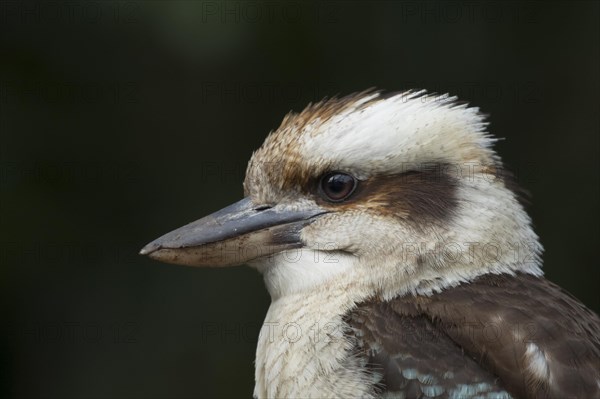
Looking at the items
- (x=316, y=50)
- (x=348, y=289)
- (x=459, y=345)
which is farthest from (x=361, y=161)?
(x=316, y=50)

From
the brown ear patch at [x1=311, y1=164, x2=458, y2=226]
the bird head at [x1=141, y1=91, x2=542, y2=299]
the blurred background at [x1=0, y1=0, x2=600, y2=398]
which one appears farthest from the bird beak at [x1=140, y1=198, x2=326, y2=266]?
the blurred background at [x1=0, y1=0, x2=600, y2=398]

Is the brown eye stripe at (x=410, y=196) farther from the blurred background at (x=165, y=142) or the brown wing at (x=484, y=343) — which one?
the blurred background at (x=165, y=142)

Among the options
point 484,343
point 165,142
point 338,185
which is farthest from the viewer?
point 165,142

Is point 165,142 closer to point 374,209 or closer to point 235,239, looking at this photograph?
point 235,239

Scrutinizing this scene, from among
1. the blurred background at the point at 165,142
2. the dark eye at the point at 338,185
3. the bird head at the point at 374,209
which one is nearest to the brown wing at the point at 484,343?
the bird head at the point at 374,209

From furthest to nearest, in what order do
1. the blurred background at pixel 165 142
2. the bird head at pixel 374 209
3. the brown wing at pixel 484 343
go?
the blurred background at pixel 165 142 < the bird head at pixel 374 209 < the brown wing at pixel 484 343

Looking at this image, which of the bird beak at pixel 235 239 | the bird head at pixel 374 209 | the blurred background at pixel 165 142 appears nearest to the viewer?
the bird head at pixel 374 209

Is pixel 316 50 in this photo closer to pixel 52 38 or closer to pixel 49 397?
pixel 52 38

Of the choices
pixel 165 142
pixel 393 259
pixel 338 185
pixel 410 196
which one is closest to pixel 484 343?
pixel 393 259

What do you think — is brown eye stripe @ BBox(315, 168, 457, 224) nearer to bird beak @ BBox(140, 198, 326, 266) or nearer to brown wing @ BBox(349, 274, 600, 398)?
bird beak @ BBox(140, 198, 326, 266)
